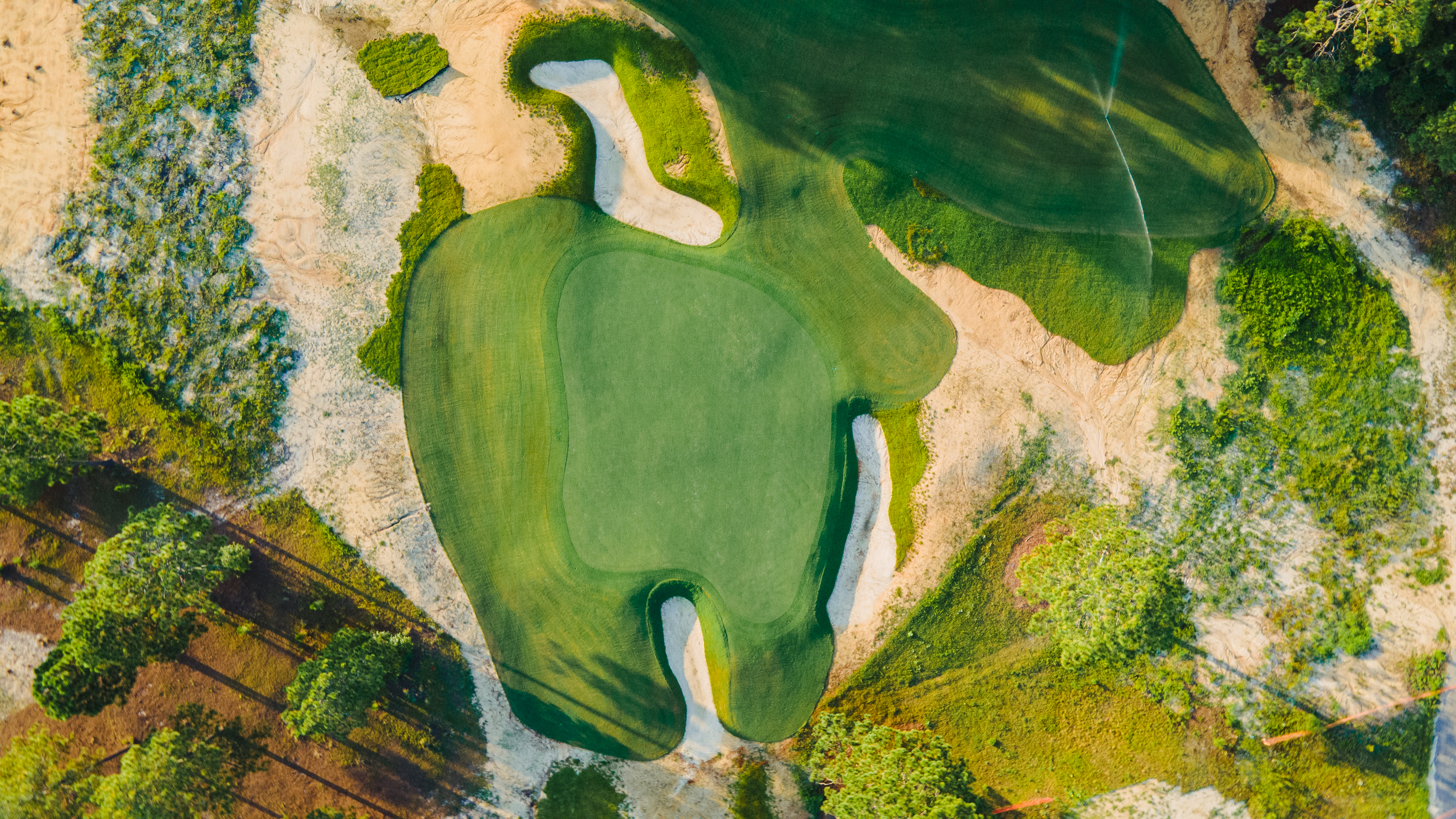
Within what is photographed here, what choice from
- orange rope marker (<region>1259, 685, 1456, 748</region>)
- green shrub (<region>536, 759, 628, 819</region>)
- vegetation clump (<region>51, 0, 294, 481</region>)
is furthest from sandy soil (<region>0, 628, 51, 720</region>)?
orange rope marker (<region>1259, 685, 1456, 748</region>)

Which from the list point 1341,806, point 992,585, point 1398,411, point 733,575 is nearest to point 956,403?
point 992,585

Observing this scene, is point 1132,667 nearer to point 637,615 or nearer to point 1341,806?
point 1341,806

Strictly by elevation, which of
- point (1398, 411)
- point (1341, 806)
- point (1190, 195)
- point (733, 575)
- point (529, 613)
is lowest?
point (529, 613)

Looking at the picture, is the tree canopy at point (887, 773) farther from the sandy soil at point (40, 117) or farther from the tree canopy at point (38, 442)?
the sandy soil at point (40, 117)

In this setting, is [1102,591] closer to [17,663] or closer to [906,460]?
[906,460]

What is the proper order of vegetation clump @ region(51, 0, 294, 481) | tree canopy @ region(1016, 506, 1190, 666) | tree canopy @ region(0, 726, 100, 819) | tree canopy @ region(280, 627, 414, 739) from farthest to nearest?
vegetation clump @ region(51, 0, 294, 481), tree canopy @ region(280, 627, 414, 739), tree canopy @ region(0, 726, 100, 819), tree canopy @ region(1016, 506, 1190, 666)

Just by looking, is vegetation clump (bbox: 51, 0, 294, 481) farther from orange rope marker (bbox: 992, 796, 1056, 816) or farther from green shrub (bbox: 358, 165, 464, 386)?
orange rope marker (bbox: 992, 796, 1056, 816)

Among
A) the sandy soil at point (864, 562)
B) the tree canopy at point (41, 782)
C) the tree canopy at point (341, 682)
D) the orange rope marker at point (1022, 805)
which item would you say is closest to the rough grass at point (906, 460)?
the sandy soil at point (864, 562)
